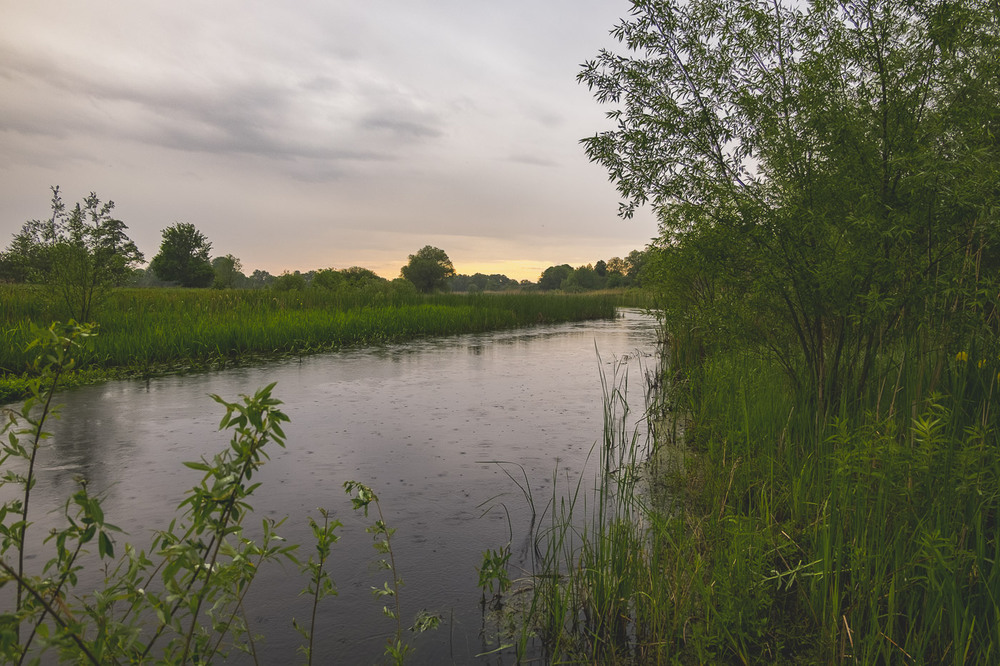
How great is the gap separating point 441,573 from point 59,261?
987cm

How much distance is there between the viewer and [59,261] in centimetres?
930

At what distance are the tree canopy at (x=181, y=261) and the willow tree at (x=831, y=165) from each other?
203 ft

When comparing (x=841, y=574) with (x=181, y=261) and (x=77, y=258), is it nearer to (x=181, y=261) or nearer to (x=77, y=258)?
(x=77, y=258)

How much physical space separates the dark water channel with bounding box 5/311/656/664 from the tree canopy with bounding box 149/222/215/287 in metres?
55.8

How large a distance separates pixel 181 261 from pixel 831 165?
216 feet

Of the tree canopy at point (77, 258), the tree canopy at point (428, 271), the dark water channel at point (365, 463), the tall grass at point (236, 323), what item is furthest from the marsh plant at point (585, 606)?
the tree canopy at point (428, 271)

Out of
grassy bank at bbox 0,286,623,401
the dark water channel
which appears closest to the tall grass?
grassy bank at bbox 0,286,623,401

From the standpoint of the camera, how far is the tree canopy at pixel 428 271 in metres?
55.0

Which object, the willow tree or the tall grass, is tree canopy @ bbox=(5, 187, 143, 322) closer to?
the tall grass

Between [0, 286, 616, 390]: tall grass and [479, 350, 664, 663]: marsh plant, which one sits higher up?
[0, 286, 616, 390]: tall grass

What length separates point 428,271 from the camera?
5509cm

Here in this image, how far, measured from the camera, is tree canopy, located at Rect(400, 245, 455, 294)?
5497 cm

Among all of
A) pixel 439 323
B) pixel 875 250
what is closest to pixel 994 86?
pixel 875 250

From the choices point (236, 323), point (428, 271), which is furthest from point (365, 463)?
point (428, 271)
